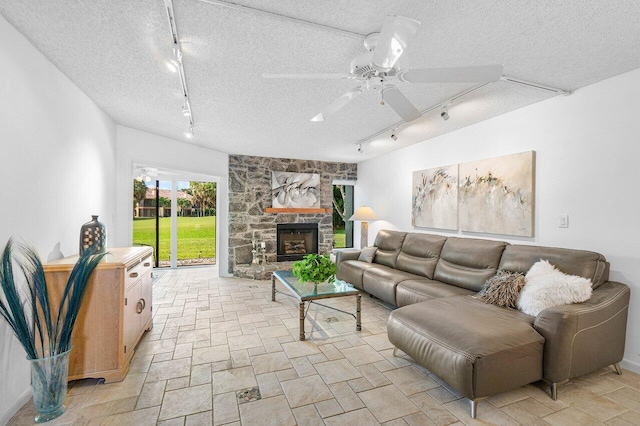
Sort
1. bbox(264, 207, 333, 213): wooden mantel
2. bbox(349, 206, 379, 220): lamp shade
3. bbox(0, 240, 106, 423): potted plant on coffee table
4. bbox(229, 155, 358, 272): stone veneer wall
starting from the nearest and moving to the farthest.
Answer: bbox(0, 240, 106, 423): potted plant on coffee table < bbox(349, 206, 379, 220): lamp shade < bbox(229, 155, 358, 272): stone veneer wall < bbox(264, 207, 333, 213): wooden mantel

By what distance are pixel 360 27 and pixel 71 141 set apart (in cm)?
276

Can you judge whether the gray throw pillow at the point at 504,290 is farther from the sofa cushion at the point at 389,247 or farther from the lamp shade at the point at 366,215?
the lamp shade at the point at 366,215

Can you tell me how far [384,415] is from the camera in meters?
1.84

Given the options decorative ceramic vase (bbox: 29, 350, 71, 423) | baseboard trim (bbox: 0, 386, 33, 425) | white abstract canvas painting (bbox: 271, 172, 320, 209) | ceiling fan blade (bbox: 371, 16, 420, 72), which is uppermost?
ceiling fan blade (bbox: 371, 16, 420, 72)

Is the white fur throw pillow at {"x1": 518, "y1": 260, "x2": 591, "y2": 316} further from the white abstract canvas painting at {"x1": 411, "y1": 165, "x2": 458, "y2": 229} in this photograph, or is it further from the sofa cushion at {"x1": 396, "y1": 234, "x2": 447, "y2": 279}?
the white abstract canvas painting at {"x1": 411, "y1": 165, "x2": 458, "y2": 229}

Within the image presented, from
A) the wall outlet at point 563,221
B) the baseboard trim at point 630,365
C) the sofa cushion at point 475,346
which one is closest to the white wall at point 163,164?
the sofa cushion at point 475,346

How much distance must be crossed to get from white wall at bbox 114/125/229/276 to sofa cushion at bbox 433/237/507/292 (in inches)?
161

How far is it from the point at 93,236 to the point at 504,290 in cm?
374

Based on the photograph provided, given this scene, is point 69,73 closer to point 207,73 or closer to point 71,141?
point 71,141

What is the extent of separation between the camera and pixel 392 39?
1.43 metres

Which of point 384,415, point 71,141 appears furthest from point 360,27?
point 71,141

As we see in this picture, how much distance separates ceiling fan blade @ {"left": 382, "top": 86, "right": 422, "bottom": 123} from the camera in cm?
198

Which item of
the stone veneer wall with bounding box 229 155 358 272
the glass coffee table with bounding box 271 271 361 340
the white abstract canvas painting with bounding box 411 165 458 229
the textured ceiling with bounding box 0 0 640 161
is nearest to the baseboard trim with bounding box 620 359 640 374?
the white abstract canvas painting with bounding box 411 165 458 229

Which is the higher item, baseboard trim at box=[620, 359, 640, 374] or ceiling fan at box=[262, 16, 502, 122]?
ceiling fan at box=[262, 16, 502, 122]
